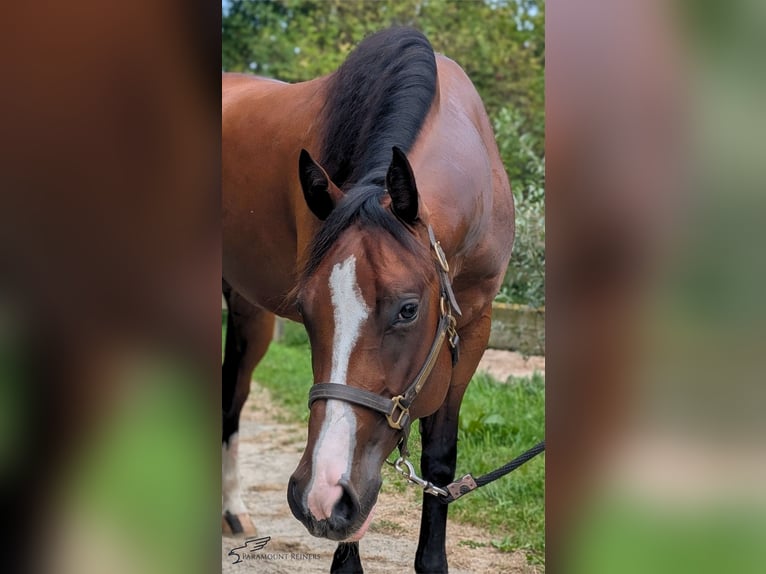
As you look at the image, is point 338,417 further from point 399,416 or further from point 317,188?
point 317,188

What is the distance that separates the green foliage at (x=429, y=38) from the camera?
618cm

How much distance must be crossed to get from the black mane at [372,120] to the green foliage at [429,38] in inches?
127

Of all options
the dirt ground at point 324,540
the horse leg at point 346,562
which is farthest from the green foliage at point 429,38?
the horse leg at point 346,562

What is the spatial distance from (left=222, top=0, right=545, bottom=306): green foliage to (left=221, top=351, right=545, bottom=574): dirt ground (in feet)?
10.1

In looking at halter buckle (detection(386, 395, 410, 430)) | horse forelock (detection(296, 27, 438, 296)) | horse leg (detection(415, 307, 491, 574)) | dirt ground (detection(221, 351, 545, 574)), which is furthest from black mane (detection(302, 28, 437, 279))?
dirt ground (detection(221, 351, 545, 574))

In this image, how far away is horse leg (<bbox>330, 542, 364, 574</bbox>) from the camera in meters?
2.52

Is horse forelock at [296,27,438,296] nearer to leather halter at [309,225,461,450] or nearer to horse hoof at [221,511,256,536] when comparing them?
leather halter at [309,225,461,450]

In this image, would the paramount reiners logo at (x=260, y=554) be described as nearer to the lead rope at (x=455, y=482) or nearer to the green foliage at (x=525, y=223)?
the lead rope at (x=455, y=482)

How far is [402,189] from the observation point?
194cm

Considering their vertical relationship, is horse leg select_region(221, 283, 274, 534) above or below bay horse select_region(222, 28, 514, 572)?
below

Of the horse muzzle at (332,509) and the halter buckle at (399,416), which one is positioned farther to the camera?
the halter buckle at (399,416)

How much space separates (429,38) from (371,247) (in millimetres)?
4554
